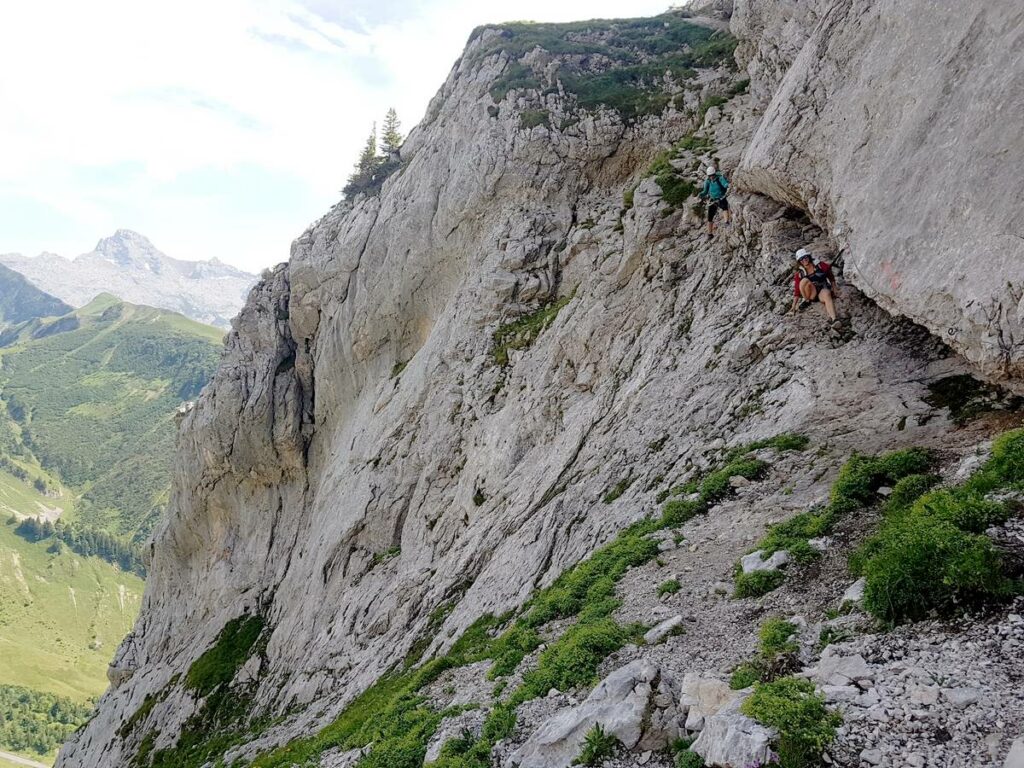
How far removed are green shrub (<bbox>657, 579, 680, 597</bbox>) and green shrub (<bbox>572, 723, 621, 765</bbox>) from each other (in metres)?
4.90

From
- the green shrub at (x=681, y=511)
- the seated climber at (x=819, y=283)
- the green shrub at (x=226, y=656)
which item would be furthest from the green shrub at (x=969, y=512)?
the green shrub at (x=226, y=656)

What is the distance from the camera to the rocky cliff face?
54.1 ft

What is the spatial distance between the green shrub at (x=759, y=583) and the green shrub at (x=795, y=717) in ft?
11.7

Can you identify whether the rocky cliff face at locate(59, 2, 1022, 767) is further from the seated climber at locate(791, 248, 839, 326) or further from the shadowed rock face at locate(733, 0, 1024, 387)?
the seated climber at locate(791, 248, 839, 326)

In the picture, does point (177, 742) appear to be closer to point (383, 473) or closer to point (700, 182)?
point (383, 473)

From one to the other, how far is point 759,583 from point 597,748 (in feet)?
15.9

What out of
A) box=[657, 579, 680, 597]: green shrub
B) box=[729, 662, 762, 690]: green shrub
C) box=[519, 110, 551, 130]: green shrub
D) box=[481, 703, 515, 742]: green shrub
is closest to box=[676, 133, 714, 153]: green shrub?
box=[519, 110, 551, 130]: green shrub

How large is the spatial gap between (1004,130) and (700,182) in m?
17.6

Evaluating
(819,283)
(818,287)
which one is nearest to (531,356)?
(818,287)

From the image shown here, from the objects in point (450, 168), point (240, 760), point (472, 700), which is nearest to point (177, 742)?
point (240, 760)

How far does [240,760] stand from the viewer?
1070 inches

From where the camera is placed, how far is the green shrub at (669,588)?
45.3 ft

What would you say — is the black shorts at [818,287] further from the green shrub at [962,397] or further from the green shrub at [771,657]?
the green shrub at [771,657]

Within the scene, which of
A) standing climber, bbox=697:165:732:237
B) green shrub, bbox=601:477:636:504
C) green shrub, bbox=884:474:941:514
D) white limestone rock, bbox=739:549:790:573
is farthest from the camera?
standing climber, bbox=697:165:732:237
